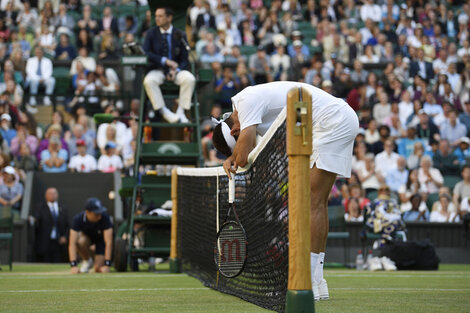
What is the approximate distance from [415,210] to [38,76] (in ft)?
32.3

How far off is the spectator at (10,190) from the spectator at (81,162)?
4.49 ft

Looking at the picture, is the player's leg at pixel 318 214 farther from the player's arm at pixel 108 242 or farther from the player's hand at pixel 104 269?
the player's arm at pixel 108 242

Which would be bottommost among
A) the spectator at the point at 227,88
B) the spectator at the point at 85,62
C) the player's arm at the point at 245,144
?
the player's arm at the point at 245,144

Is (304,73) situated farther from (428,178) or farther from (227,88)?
(428,178)

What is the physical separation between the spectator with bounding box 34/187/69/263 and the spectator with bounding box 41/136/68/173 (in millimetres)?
1554

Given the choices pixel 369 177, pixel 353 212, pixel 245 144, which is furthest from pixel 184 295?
pixel 369 177

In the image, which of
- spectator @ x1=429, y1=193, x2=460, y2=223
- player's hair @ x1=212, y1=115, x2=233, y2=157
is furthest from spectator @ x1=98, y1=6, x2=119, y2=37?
player's hair @ x1=212, y1=115, x2=233, y2=157

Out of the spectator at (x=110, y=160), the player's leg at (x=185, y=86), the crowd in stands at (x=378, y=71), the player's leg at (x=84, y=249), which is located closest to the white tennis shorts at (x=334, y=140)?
the player's leg at (x=185, y=86)

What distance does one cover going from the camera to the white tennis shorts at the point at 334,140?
7574mm

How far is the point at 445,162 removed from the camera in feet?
68.9

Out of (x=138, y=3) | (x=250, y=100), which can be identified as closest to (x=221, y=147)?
(x=250, y=100)

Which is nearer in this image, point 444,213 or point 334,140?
point 334,140

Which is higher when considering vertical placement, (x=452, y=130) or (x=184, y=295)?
(x=452, y=130)

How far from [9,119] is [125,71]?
368 centimetres
